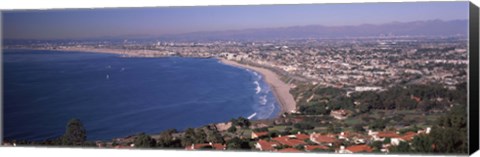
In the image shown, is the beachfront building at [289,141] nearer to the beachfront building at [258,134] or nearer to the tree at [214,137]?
the beachfront building at [258,134]

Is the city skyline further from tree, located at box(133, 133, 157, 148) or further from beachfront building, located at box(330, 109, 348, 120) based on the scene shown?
tree, located at box(133, 133, 157, 148)

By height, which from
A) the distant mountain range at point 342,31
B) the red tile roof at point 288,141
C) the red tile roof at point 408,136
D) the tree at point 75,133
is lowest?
the red tile roof at point 288,141

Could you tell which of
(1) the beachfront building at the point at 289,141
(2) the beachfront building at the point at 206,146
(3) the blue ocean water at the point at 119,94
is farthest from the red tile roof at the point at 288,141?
(2) the beachfront building at the point at 206,146

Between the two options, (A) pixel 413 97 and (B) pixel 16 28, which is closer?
(A) pixel 413 97

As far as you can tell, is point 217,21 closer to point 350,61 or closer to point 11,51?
point 350,61

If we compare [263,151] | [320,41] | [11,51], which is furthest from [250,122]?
[11,51]

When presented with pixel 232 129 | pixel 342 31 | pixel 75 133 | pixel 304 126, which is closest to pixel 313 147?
pixel 304 126
